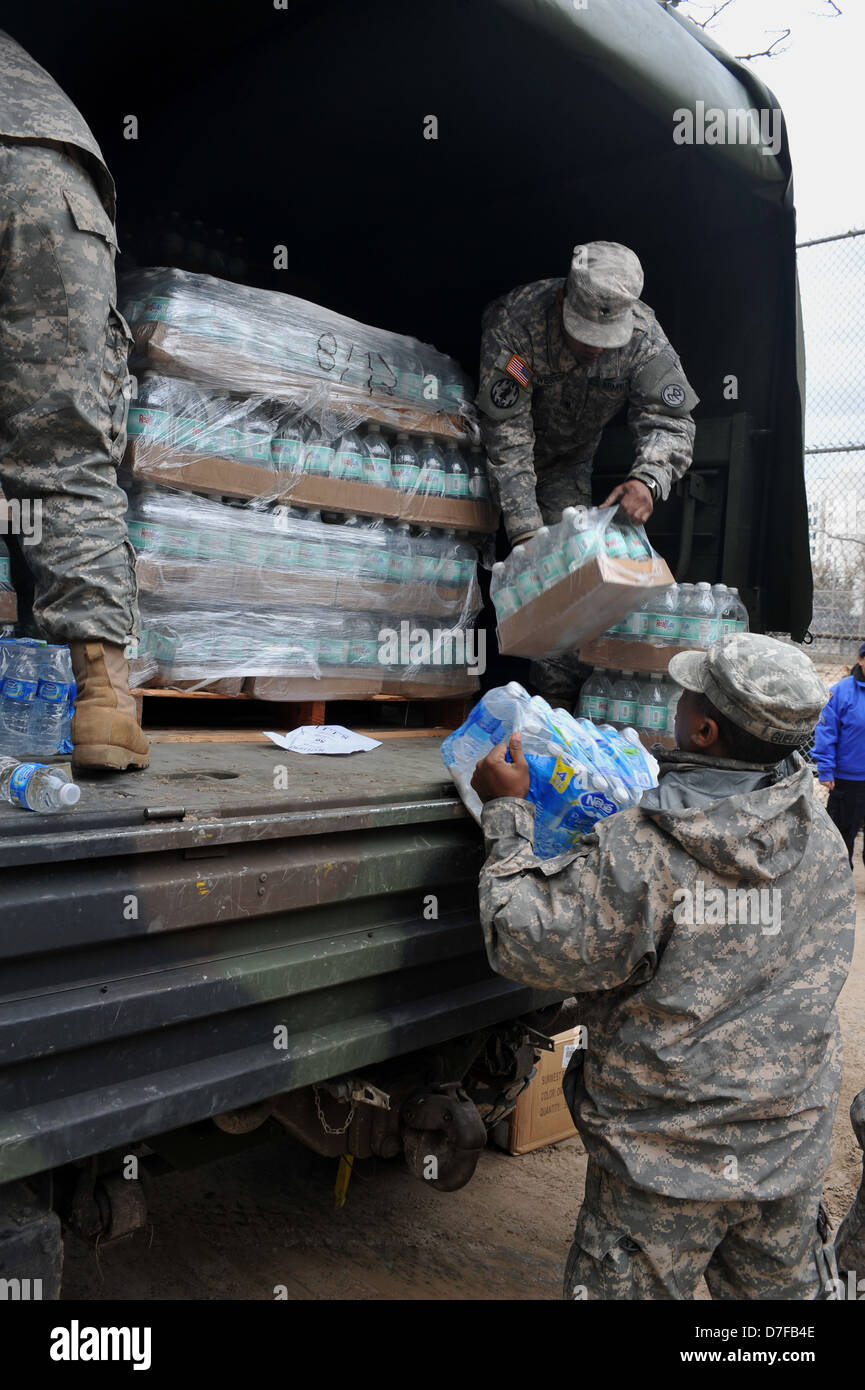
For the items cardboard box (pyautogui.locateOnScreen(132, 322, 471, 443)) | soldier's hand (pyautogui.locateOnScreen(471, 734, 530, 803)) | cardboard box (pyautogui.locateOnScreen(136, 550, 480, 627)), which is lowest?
soldier's hand (pyautogui.locateOnScreen(471, 734, 530, 803))

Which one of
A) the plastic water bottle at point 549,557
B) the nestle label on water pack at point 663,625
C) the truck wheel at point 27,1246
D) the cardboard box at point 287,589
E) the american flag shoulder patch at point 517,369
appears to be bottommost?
the truck wheel at point 27,1246

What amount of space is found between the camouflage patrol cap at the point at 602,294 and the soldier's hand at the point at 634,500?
1.44 ft

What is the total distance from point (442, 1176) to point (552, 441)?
2.38 meters

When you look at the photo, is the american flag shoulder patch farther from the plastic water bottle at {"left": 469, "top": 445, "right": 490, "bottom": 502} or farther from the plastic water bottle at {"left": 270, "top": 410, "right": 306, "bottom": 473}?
the plastic water bottle at {"left": 270, "top": 410, "right": 306, "bottom": 473}

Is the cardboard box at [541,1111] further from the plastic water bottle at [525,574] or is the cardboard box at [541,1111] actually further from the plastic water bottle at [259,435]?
the plastic water bottle at [259,435]

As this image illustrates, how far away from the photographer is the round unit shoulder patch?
3617mm

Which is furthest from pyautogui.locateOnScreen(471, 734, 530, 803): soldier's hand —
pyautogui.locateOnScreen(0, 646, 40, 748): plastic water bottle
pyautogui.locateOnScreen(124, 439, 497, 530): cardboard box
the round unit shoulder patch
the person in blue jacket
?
the person in blue jacket

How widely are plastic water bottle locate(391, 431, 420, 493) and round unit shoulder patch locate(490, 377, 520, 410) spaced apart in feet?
1.04

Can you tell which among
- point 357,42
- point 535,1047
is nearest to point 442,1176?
point 535,1047

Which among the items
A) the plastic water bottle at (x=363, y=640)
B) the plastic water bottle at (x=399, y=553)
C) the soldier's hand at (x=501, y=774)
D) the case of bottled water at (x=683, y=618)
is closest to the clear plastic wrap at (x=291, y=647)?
the plastic water bottle at (x=363, y=640)

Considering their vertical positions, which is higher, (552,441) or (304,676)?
(552,441)

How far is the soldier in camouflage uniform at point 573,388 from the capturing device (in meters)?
3.47

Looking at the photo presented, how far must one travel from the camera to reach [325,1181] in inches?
133

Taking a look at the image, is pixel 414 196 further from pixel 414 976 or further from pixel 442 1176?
pixel 442 1176
